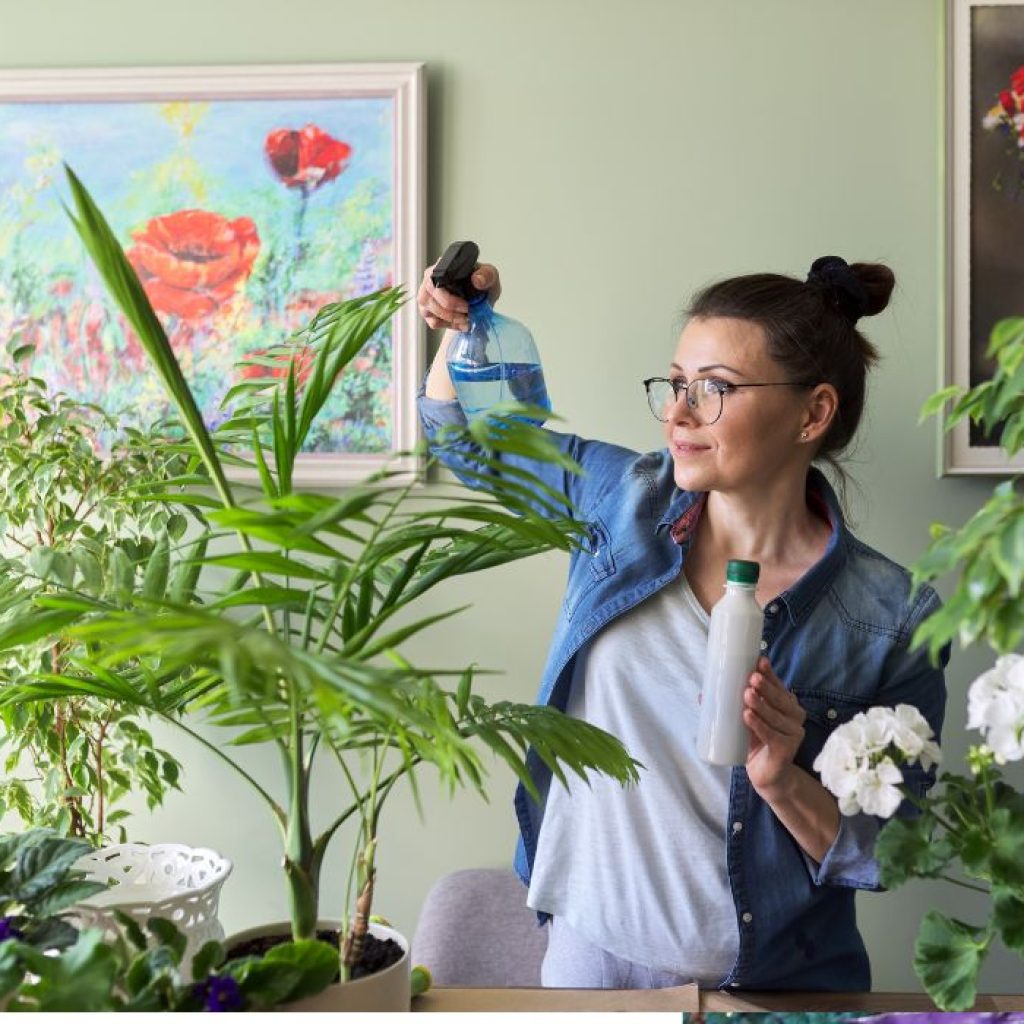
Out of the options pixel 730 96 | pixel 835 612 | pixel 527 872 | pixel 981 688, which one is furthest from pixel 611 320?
pixel 981 688

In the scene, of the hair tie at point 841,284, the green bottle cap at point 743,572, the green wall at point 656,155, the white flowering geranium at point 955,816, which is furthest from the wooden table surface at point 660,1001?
the green wall at point 656,155

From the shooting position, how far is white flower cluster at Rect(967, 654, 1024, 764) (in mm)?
808

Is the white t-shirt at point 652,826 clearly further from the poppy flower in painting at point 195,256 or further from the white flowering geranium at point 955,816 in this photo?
the poppy flower in painting at point 195,256

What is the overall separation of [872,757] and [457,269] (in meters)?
0.79

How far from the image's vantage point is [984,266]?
2.10 meters

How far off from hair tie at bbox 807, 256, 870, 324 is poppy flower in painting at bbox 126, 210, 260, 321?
3.35ft

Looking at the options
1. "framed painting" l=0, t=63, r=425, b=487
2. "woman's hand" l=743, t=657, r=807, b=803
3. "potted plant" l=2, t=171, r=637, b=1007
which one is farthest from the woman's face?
"framed painting" l=0, t=63, r=425, b=487

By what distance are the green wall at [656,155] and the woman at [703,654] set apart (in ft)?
1.62

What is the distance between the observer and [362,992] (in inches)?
35.5

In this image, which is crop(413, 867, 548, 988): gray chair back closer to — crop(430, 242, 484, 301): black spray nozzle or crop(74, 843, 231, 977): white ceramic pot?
crop(74, 843, 231, 977): white ceramic pot

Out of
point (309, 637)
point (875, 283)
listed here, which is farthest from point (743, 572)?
point (875, 283)

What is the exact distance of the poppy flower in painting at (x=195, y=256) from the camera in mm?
2189

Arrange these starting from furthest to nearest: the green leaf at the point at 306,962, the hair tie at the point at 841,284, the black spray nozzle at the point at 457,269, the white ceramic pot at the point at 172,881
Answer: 1. the hair tie at the point at 841,284
2. the black spray nozzle at the point at 457,269
3. the white ceramic pot at the point at 172,881
4. the green leaf at the point at 306,962

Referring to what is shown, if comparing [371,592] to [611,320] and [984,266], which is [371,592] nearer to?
[611,320]
